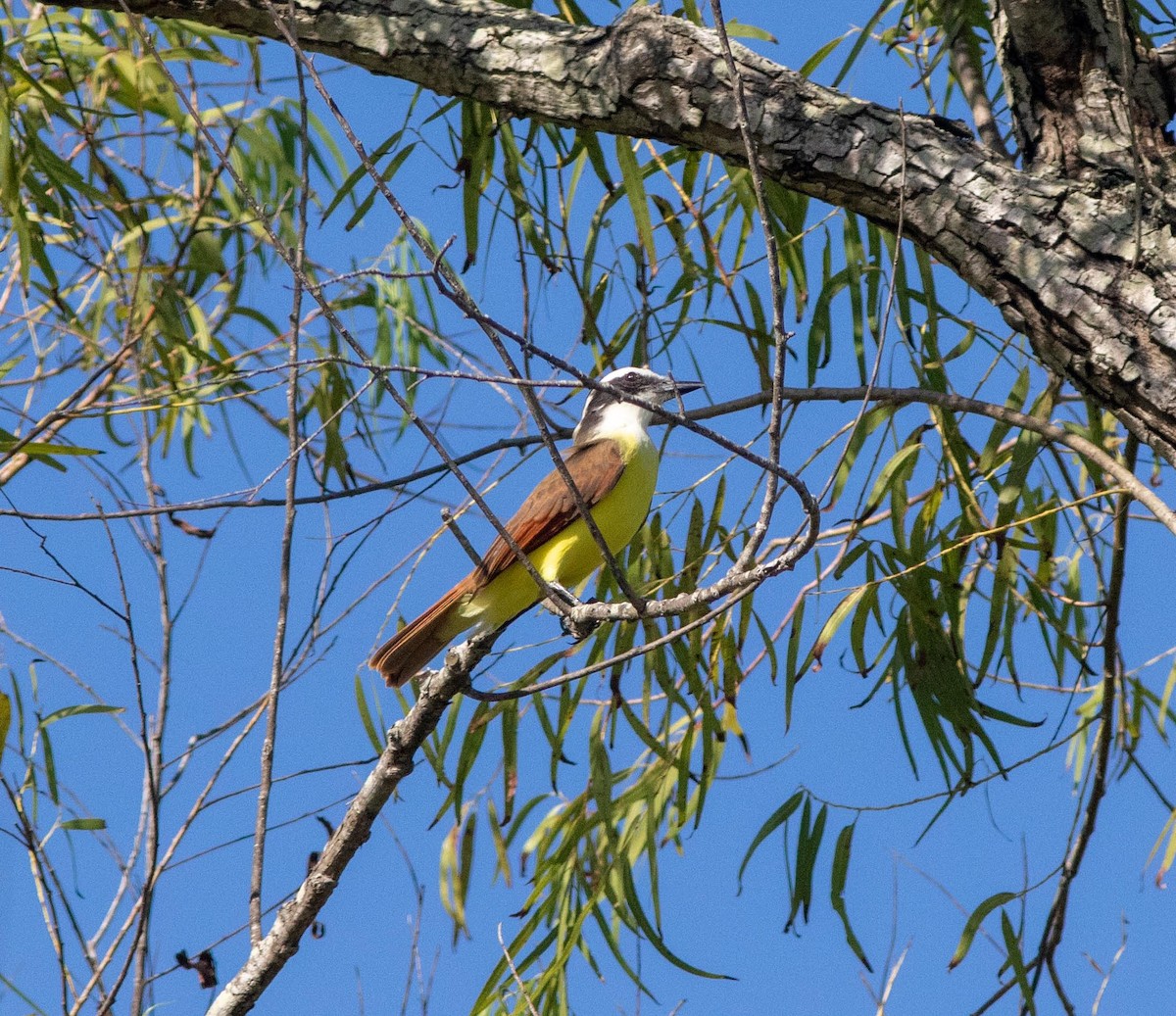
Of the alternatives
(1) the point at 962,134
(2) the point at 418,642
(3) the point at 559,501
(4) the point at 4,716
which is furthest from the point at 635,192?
(4) the point at 4,716

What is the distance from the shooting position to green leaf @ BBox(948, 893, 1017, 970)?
293 cm

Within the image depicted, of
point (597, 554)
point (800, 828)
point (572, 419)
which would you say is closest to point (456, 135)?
point (572, 419)

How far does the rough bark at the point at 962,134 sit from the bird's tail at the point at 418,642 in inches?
40.3

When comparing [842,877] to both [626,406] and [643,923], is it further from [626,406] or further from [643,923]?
[626,406]

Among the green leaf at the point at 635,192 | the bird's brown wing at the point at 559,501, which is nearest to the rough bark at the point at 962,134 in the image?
the green leaf at the point at 635,192

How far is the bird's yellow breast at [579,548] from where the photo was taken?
3.12 metres

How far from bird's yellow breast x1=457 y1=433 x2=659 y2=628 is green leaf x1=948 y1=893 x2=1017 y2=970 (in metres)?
1.08

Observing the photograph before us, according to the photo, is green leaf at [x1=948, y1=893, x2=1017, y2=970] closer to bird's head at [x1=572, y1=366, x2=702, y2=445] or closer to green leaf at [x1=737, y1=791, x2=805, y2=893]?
green leaf at [x1=737, y1=791, x2=805, y2=893]

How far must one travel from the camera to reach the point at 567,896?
3256 millimetres

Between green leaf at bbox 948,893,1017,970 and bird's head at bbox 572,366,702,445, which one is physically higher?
bird's head at bbox 572,366,702,445

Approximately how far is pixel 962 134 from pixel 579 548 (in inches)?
49.1

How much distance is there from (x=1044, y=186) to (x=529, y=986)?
1.98m

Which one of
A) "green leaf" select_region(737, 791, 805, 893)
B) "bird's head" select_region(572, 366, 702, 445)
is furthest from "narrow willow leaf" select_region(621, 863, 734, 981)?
"bird's head" select_region(572, 366, 702, 445)

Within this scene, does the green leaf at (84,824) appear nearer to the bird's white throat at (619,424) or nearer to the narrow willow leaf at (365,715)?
the narrow willow leaf at (365,715)
